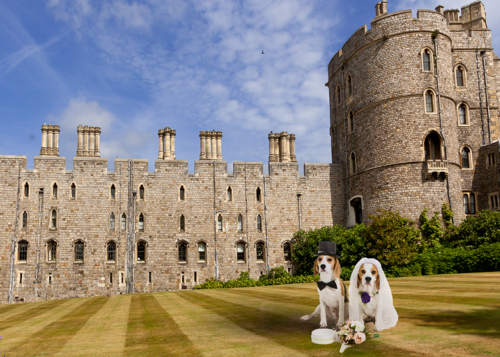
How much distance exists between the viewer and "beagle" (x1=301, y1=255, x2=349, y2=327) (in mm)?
7887

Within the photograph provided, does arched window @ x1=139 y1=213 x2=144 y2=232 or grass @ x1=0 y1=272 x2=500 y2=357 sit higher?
arched window @ x1=139 y1=213 x2=144 y2=232

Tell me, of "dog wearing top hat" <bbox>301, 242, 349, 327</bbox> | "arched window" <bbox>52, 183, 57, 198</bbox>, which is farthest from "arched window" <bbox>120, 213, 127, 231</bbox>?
"dog wearing top hat" <bbox>301, 242, 349, 327</bbox>

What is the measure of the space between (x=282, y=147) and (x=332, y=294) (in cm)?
2585

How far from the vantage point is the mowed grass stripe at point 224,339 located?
696cm

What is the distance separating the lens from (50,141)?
30203mm

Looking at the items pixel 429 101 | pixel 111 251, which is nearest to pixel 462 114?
pixel 429 101

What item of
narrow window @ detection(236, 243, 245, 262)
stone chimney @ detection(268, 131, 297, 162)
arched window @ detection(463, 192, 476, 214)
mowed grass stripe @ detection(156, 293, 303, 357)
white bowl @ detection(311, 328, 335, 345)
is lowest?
mowed grass stripe @ detection(156, 293, 303, 357)

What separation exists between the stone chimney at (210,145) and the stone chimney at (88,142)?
7600 millimetres

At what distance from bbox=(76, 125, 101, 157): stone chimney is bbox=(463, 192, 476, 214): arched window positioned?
26985mm

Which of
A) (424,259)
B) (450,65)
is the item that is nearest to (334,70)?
(450,65)

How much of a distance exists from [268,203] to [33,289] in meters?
17.2

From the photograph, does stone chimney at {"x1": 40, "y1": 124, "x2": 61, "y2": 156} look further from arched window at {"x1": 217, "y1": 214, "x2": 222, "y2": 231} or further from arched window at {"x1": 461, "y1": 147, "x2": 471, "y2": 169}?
arched window at {"x1": 461, "y1": 147, "x2": 471, "y2": 169}

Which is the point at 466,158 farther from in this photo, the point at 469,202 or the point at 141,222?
the point at 141,222

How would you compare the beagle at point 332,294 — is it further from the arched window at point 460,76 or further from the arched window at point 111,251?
Answer: the arched window at point 460,76
